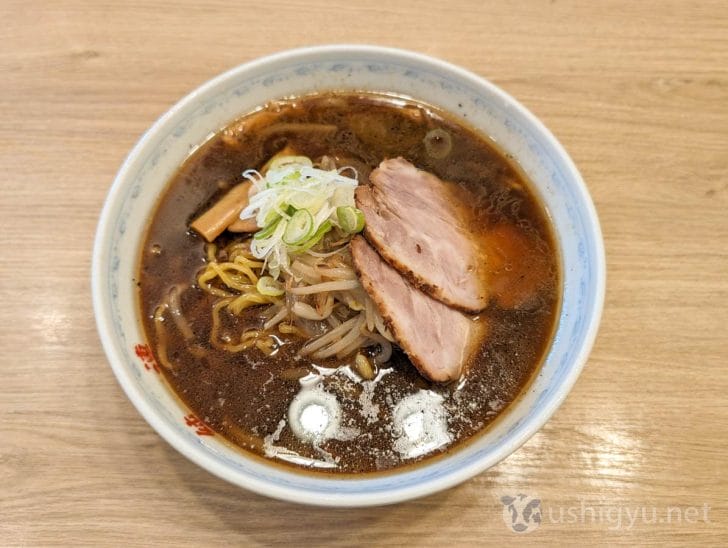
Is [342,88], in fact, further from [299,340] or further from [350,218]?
[299,340]

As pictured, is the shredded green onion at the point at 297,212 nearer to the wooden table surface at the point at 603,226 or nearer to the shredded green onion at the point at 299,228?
the shredded green onion at the point at 299,228

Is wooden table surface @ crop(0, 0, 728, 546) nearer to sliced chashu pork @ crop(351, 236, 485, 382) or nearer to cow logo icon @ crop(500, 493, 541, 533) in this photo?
cow logo icon @ crop(500, 493, 541, 533)

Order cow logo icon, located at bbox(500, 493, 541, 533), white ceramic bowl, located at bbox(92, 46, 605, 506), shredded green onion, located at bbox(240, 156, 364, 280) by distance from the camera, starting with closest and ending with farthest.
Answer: white ceramic bowl, located at bbox(92, 46, 605, 506)
cow logo icon, located at bbox(500, 493, 541, 533)
shredded green onion, located at bbox(240, 156, 364, 280)

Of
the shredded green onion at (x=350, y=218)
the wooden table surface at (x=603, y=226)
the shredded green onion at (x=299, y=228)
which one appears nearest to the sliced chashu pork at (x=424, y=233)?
the shredded green onion at (x=350, y=218)

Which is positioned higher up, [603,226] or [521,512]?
[603,226]

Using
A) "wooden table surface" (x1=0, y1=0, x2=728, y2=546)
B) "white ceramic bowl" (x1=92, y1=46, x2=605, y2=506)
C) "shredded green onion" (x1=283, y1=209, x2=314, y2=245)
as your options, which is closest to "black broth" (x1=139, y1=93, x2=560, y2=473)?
"white ceramic bowl" (x1=92, y1=46, x2=605, y2=506)

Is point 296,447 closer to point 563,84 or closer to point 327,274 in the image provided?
point 327,274

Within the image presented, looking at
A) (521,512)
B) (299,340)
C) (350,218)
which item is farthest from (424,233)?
(521,512)
